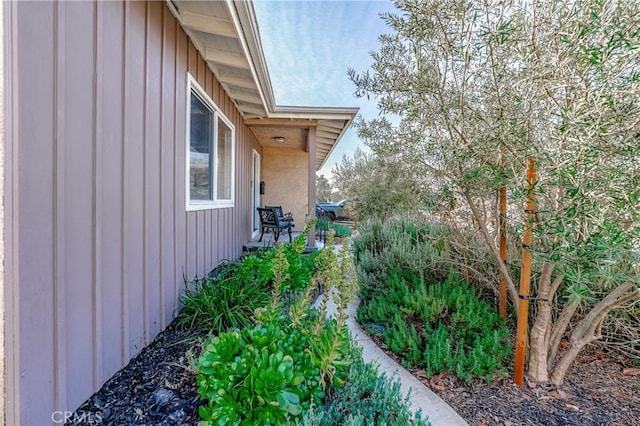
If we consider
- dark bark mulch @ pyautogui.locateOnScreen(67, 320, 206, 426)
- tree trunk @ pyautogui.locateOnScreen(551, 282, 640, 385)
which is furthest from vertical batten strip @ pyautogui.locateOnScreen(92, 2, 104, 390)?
tree trunk @ pyautogui.locateOnScreen(551, 282, 640, 385)

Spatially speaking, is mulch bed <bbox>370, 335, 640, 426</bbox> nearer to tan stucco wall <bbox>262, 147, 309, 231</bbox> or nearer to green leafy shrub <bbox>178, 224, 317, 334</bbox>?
green leafy shrub <bbox>178, 224, 317, 334</bbox>

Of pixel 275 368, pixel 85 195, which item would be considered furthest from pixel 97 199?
pixel 275 368

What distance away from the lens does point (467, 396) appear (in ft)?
6.48

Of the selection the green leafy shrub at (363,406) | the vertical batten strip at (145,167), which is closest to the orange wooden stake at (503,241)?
the green leafy shrub at (363,406)

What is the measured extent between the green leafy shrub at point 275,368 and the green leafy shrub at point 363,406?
0.06m

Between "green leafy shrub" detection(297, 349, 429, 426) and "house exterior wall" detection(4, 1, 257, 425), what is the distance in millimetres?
1242

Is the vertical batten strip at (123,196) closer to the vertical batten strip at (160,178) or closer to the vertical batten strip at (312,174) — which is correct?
the vertical batten strip at (160,178)

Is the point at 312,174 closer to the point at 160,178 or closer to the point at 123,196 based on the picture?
the point at 160,178

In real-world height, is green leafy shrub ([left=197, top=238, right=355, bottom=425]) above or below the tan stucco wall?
below

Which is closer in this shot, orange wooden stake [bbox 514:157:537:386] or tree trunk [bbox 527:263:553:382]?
orange wooden stake [bbox 514:157:537:386]

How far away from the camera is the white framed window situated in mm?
3180

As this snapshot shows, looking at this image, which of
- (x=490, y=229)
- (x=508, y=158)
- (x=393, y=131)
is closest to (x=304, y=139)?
(x=393, y=131)

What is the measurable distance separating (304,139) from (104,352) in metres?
6.17

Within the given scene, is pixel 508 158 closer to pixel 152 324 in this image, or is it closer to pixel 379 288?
pixel 379 288
